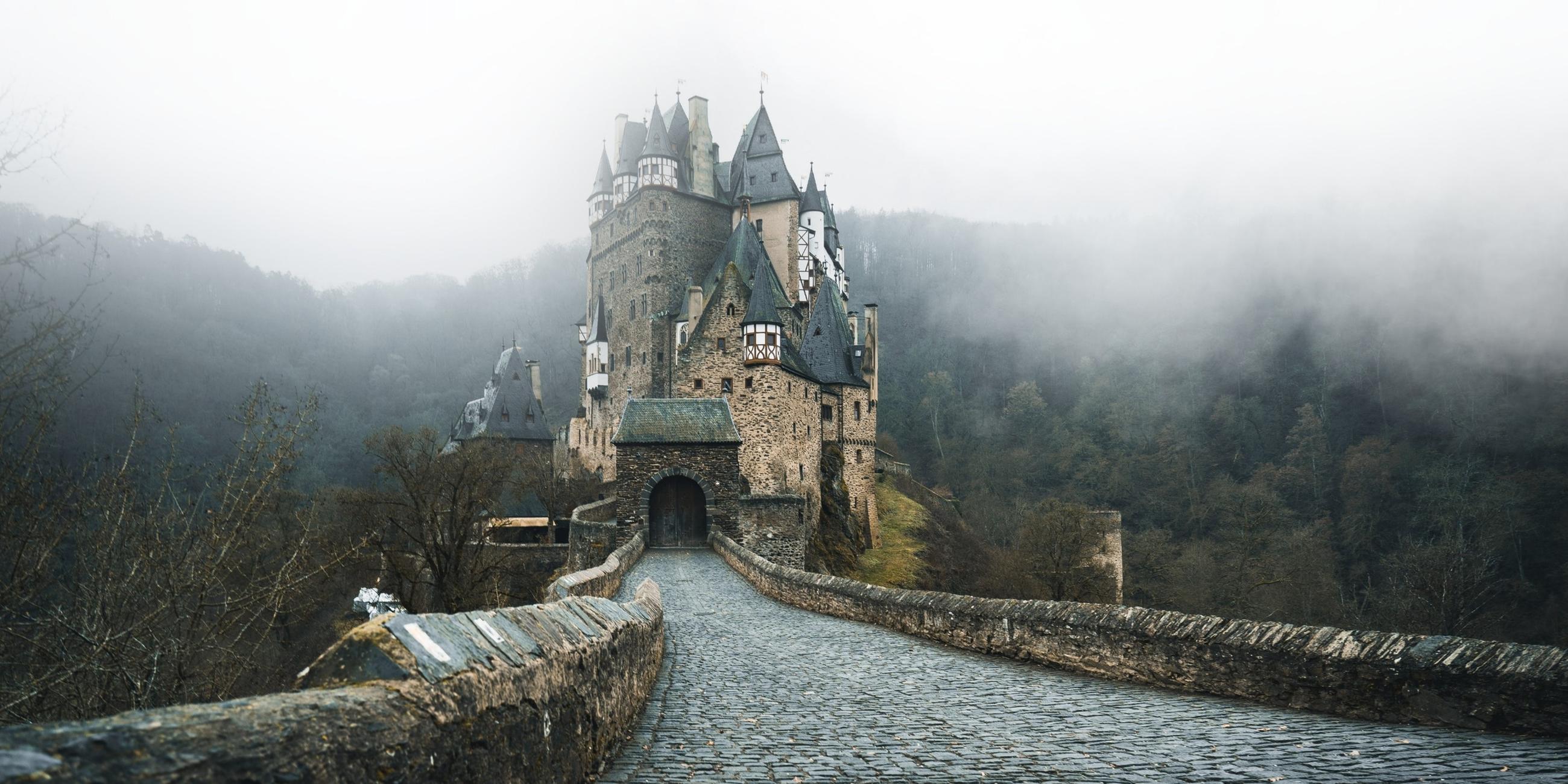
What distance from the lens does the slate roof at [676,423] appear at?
93.0 ft

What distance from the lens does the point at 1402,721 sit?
5602 millimetres

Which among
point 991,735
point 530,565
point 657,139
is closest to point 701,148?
point 657,139

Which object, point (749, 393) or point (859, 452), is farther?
point (859, 452)

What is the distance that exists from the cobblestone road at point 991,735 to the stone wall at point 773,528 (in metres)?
Result: 18.5

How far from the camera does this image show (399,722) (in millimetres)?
2559

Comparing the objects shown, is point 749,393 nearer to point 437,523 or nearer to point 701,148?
point 437,523

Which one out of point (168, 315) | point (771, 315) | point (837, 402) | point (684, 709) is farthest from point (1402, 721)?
point (168, 315)

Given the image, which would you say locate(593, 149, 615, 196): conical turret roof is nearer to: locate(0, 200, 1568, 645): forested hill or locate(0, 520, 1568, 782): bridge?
locate(0, 200, 1568, 645): forested hill

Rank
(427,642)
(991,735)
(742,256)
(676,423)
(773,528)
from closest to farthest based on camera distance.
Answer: (427,642) < (991,735) < (773,528) < (676,423) < (742,256)

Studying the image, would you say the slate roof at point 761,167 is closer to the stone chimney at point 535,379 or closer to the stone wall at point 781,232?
the stone wall at point 781,232

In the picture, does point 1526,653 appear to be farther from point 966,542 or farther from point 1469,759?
point 966,542

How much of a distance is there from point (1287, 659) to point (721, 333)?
101 ft

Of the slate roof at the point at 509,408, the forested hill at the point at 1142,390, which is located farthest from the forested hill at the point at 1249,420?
the slate roof at the point at 509,408

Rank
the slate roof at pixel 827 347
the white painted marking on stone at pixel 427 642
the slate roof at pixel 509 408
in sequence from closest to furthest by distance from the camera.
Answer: the white painted marking on stone at pixel 427 642, the slate roof at pixel 827 347, the slate roof at pixel 509 408
